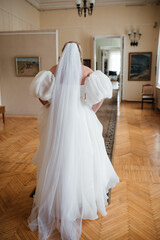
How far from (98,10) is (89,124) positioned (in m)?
9.61

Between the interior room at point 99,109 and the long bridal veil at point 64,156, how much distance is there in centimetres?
11

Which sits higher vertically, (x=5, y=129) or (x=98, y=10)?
(x=98, y=10)

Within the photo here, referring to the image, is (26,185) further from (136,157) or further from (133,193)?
(136,157)

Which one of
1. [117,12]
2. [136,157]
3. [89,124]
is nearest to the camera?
[89,124]

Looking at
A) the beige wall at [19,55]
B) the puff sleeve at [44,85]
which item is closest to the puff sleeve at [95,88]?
the puff sleeve at [44,85]

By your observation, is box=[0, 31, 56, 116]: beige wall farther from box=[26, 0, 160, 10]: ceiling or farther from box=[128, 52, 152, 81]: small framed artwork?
box=[128, 52, 152, 81]: small framed artwork

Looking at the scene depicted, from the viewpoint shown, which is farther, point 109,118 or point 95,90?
point 109,118

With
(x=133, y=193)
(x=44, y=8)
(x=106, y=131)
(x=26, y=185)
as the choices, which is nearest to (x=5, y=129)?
(x=106, y=131)

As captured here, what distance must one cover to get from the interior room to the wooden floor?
0.03ft

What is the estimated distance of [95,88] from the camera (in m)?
2.03

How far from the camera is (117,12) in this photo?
32.8 ft

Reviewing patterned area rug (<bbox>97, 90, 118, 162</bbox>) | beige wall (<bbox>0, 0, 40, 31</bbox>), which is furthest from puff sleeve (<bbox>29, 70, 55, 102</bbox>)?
beige wall (<bbox>0, 0, 40, 31</bbox>)

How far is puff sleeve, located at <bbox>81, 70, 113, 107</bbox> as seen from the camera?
2.03 m

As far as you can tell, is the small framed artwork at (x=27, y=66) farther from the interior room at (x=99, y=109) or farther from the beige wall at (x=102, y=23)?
the beige wall at (x=102, y=23)
